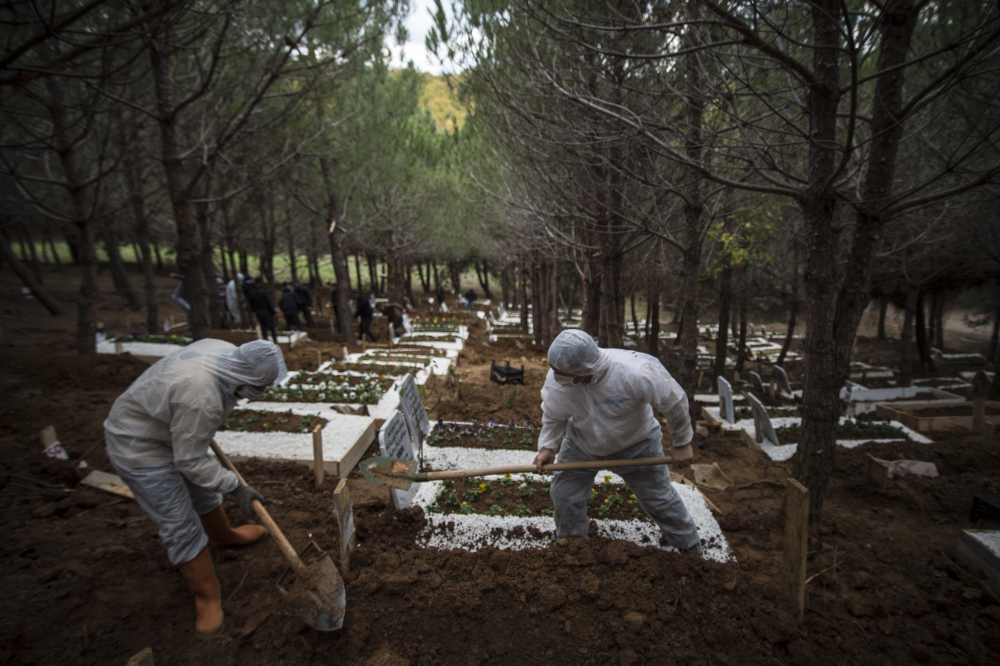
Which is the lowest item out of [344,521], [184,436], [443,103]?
[344,521]

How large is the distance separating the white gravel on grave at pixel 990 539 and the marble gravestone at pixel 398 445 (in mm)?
3854

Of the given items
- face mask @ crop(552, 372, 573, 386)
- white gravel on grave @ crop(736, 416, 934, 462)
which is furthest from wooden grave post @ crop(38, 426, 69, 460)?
white gravel on grave @ crop(736, 416, 934, 462)

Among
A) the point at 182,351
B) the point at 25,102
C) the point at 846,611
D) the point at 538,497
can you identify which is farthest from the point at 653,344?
the point at 25,102

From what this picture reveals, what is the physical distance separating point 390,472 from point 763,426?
498cm

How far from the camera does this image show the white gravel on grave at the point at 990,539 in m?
2.89

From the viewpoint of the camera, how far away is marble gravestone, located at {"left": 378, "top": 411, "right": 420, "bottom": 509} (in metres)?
3.61

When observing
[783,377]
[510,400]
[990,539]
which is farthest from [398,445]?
[783,377]

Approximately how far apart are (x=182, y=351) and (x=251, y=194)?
11.9 metres

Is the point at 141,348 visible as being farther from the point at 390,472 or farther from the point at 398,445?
the point at 390,472

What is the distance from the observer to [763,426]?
19.5 feet

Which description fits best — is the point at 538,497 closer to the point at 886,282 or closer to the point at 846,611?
the point at 846,611

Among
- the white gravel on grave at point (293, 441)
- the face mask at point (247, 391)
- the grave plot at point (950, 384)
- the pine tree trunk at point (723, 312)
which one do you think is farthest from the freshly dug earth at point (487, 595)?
the grave plot at point (950, 384)

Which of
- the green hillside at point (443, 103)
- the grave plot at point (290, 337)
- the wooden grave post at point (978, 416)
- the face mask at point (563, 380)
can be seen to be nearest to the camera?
the face mask at point (563, 380)

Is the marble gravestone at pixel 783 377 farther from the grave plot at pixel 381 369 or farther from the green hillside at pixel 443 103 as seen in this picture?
the green hillside at pixel 443 103
